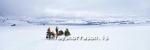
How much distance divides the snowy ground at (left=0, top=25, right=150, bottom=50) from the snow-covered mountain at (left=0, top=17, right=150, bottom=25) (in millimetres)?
21

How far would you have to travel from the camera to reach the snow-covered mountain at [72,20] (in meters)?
1.17

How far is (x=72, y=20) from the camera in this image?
3.92 ft

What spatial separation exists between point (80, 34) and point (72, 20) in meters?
0.08

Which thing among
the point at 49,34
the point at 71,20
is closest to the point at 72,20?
the point at 71,20

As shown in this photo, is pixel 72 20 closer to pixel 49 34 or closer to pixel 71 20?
pixel 71 20

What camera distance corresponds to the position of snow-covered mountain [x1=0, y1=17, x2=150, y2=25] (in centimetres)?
117

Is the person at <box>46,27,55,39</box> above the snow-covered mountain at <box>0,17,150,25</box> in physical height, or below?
below

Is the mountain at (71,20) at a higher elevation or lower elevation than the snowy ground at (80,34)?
higher

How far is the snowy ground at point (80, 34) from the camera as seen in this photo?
1.14 meters

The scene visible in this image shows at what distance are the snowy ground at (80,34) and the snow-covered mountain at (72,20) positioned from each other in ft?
0.07

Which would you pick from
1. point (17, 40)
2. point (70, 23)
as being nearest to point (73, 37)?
point (70, 23)

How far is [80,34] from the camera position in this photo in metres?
1.17

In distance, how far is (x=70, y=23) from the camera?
3.91ft

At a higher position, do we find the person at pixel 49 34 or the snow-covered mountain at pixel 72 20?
the snow-covered mountain at pixel 72 20
